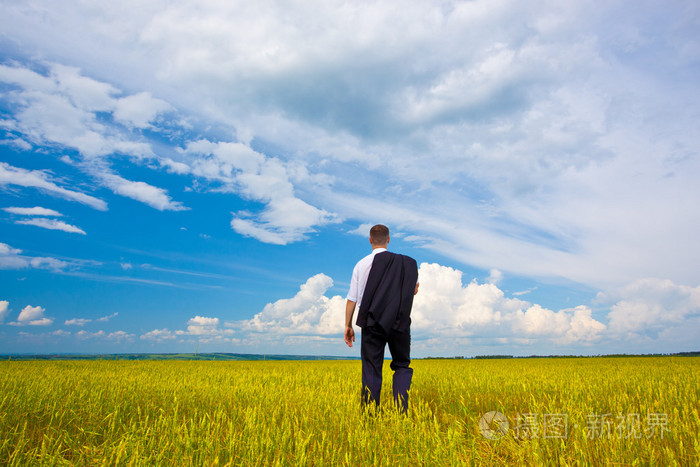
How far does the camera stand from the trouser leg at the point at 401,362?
16.5ft

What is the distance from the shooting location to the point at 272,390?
20.9 feet

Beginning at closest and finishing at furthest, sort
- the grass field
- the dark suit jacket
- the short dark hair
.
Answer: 1. the grass field
2. the dark suit jacket
3. the short dark hair

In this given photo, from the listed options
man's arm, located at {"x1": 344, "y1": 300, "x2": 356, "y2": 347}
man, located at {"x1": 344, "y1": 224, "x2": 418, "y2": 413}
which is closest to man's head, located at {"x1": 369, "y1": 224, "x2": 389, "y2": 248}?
man, located at {"x1": 344, "y1": 224, "x2": 418, "y2": 413}

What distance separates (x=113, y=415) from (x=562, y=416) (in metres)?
5.23

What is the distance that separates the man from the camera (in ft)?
16.3

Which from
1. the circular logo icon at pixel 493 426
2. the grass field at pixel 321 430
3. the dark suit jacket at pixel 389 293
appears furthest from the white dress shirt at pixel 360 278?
the circular logo icon at pixel 493 426

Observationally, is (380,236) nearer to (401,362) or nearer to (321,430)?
(401,362)

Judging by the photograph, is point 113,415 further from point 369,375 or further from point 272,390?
point 369,375

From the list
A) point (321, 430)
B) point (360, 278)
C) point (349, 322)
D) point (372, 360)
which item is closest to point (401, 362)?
point (372, 360)

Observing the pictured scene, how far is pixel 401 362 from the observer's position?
205 inches

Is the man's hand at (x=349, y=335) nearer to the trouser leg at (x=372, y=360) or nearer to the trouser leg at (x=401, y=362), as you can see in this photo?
the trouser leg at (x=372, y=360)

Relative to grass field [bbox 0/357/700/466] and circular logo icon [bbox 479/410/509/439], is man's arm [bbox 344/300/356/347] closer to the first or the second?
grass field [bbox 0/357/700/466]

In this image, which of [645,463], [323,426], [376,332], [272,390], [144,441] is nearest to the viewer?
[645,463]

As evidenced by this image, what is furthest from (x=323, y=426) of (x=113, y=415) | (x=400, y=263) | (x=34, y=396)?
(x=34, y=396)
